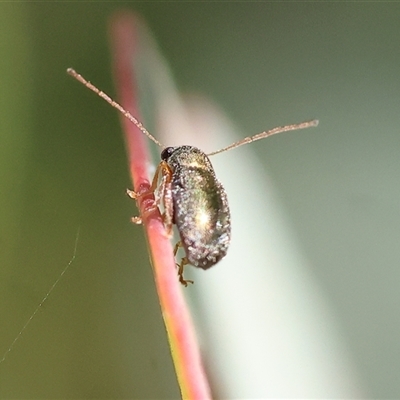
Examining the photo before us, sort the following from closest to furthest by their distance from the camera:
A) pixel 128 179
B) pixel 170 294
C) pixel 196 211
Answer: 1. pixel 170 294
2. pixel 196 211
3. pixel 128 179

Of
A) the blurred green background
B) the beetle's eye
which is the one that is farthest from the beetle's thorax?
the blurred green background

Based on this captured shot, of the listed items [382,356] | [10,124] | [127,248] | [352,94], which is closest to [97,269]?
[127,248]

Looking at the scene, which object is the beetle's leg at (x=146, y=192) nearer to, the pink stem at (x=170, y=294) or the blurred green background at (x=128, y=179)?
the pink stem at (x=170, y=294)

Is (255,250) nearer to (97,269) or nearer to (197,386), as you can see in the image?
(97,269)

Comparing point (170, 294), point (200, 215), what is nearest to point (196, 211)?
point (200, 215)

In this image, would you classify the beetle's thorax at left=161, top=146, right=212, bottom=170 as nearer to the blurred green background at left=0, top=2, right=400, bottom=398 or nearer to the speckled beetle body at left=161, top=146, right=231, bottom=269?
the speckled beetle body at left=161, top=146, right=231, bottom=269

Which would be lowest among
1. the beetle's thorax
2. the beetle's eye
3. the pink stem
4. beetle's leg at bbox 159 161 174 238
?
the pink stem

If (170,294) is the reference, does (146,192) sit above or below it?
above

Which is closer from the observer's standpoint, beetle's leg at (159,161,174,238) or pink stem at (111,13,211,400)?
pink stem at (111,13,211,400)

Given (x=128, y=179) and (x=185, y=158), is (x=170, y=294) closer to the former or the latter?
(x=185, y=158)

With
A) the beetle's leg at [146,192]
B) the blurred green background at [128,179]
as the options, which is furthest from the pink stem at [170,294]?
the blurred green background at [128,179]
